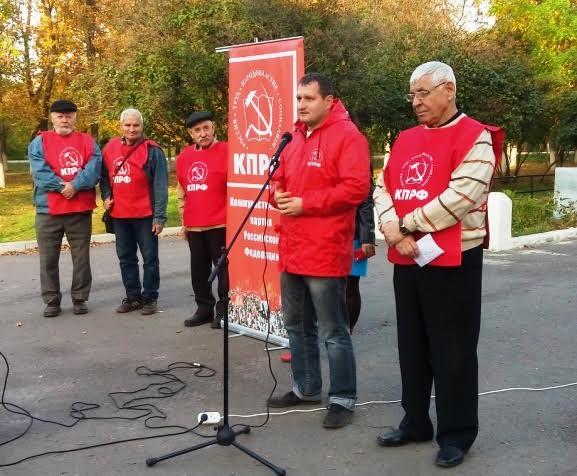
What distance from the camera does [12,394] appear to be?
17.7 feet

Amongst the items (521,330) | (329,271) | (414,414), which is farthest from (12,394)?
(521,330)

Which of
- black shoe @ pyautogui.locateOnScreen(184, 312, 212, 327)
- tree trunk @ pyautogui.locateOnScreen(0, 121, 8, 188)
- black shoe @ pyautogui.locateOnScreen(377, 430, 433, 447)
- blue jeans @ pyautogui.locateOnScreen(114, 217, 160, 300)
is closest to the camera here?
black shoe @ pyautogui.locateOnScreen(377, 430, 433, 447)

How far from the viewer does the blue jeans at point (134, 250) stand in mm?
7699

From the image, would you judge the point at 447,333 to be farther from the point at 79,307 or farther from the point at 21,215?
the point at 21,215

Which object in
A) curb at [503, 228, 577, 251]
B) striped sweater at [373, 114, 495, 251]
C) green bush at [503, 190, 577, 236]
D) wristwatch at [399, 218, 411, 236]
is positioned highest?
striped sweater at [373, 114, 495, 251]

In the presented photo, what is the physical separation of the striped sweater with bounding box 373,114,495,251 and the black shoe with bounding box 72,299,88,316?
16.0 ft

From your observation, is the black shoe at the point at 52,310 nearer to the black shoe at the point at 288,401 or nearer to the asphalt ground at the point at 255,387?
the asphalt ground at the point at 255,387

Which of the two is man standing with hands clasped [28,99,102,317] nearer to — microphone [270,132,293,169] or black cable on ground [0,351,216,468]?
black cable on ground [0,351,216,468]

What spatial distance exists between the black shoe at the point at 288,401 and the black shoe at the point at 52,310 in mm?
3554

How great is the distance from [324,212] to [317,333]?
99cm

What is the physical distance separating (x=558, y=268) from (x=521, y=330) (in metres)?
3.58

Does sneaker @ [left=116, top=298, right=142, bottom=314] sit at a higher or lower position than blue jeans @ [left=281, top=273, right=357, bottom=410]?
lower

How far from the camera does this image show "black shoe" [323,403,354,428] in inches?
182

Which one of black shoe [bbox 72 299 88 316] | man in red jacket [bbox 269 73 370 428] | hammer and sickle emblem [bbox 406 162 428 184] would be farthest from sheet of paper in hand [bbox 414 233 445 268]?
black shoe [bbox 72 299 88 316]
